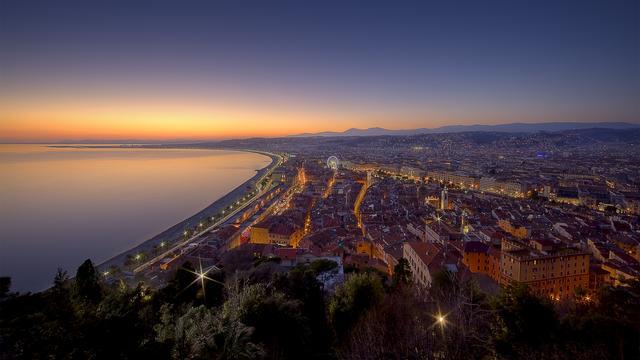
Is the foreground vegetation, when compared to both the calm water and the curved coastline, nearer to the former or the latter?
the curved coastline

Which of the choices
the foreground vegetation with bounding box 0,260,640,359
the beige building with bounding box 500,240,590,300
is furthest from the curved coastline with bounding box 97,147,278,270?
the beige building with bounding box 500,240,590,300

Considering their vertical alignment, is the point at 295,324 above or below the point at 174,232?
above

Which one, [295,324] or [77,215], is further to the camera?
[77,215]

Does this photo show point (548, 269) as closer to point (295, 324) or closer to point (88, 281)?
point (295, 324)

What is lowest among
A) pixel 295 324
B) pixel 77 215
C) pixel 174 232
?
pixel 174 232

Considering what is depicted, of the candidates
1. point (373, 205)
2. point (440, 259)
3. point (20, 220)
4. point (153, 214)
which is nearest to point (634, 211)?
point (373, 205)

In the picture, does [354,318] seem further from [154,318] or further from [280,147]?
[280,147]

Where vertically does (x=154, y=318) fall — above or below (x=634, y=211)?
above

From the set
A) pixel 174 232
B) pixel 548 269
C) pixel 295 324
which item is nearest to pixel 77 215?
pixel 174 232

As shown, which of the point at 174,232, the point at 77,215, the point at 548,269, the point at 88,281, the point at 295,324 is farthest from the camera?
the point at 77,215
